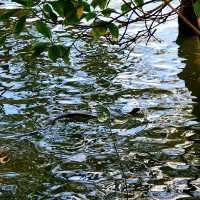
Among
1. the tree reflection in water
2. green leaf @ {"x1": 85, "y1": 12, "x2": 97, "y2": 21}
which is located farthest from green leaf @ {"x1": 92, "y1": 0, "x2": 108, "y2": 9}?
the tree reflection in water

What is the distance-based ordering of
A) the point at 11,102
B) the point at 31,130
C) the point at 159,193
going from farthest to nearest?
the point at 11,102
the point at 31,130
the point at 159,193

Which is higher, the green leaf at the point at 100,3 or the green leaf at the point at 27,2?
the green leaf at the point at 27,2

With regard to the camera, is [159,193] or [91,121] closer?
[159,193]

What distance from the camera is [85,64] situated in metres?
9.31

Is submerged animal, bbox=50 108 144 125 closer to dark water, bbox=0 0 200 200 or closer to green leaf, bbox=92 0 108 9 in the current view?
dark water, bbox=0 0 200 200

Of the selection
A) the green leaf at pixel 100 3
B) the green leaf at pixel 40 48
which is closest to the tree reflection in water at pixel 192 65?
the green leaf at pixel 100 3

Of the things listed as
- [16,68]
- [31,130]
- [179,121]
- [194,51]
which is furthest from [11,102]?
[194,51]

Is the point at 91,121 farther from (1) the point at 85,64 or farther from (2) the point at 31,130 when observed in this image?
(1) the point at 85,64

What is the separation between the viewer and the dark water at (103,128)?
5.23 metres

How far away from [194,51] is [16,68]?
130 inches

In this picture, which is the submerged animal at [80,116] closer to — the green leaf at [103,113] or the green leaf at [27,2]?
the green leaf at [103,113]

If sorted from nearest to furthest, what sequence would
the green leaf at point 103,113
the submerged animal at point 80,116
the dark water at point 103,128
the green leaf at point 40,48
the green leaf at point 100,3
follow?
the green leaf at point 40,48 < the green leaf at point 100,3 < the dark water at point 103,128 < the green leaf at point 103,113 < the submerged animal at point 80,116

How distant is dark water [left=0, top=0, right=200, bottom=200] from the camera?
5.23 meters

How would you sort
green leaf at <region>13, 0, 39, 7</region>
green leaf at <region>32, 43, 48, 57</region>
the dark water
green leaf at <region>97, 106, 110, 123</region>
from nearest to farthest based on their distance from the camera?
green leaf at <region>13, 0, 39, 7</region> → green leaf at <region>32, 43, 48, 57</region> → the dark water → green leaf at <region>97, 106, 110, 123</region>
